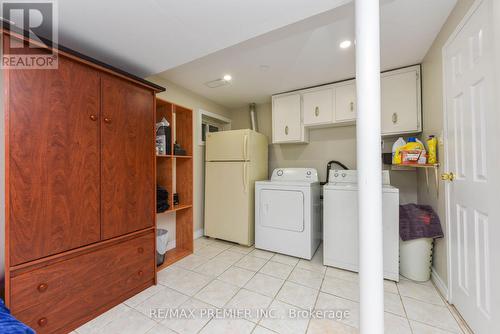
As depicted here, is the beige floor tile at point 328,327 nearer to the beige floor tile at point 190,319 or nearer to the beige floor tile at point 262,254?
the beige floor tile at point 190,319

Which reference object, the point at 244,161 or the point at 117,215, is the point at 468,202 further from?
the point at 117,215

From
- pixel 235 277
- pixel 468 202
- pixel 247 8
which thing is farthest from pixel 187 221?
pixel 468 202

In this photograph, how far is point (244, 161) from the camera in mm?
2805

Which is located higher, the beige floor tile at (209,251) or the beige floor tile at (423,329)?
the beige floor tile at (209,251)

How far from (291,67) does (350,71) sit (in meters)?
0.76

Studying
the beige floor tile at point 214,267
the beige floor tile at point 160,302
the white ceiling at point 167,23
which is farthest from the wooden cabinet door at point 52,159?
the beige floor tile at point 214,267

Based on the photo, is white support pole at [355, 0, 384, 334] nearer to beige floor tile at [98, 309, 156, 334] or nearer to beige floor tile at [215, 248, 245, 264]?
beige floor tile at [98, 309, 156, 334]

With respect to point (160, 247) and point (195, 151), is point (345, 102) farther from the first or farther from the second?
point (160, 247)

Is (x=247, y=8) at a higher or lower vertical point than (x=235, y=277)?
higher

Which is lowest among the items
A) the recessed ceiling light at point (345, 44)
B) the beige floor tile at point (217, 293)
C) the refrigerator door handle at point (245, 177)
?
the beige floor tile at point (217, 293)

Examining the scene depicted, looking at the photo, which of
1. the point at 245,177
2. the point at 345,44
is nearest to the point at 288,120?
the point at 245,177

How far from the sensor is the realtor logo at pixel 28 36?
3.63 ft

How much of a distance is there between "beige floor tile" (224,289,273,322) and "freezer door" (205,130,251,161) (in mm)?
1654

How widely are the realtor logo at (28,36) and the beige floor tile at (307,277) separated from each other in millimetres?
2675
